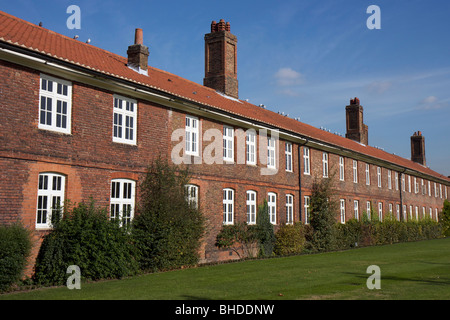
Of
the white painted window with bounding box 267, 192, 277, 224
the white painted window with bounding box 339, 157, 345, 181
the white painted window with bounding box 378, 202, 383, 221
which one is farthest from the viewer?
the white painted window with bounding box 378, 202, 383, 221

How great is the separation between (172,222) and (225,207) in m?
4.53

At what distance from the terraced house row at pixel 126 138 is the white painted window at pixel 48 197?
0.09ft

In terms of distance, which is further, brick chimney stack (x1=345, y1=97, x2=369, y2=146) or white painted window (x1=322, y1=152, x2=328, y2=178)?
brick chimney stack (x1=345, y1=97, x2=369, y2=146)

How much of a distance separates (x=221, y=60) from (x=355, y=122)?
65.6 ft

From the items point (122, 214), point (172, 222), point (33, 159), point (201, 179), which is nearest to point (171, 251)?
point (172, 222)

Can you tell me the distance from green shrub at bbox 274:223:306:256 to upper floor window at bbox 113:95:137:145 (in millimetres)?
9305

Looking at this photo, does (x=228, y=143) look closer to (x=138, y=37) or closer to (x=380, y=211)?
(x=138, y=37)

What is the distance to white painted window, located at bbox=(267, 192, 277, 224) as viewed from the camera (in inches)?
869

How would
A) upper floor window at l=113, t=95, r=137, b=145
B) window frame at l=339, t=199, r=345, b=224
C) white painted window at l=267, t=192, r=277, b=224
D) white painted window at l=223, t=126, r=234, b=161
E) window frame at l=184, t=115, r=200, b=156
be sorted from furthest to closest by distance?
window frame at l=339, t=199, r=345, b=224
white painted window at l=267, t=192, r=277, b=224
white painted window at l=223, t=126, r=234, b=161
window frame at l=184, t=115, r=200, b=156
upper floor window at l=113, t=95, r=137, b=145

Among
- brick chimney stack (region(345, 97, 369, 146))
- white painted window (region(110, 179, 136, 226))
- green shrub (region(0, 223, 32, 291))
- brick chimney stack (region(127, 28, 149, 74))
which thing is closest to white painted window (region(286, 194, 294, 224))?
brick chimney stack (region(127, 28, 149, 74))

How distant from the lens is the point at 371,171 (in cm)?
3444

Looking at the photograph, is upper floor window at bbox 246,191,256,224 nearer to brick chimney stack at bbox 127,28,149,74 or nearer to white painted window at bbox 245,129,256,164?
white painted window at bbox 245,129,256,164
